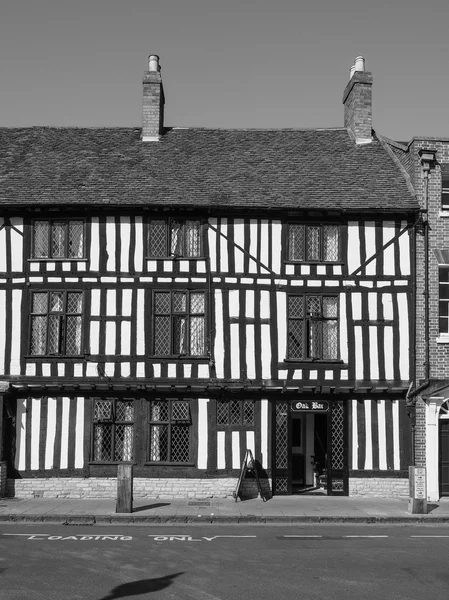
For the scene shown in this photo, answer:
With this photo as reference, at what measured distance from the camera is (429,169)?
20734 mm

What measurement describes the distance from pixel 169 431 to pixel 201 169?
23.9 ft

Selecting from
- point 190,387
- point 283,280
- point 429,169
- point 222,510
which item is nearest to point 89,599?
point 222,510

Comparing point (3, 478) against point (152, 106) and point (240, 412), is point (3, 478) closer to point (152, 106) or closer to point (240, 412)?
point (240, 412)

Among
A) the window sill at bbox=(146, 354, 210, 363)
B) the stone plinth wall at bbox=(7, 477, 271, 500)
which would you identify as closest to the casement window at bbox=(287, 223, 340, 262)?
the window sill at bbox=(146, 354, 210, 363)

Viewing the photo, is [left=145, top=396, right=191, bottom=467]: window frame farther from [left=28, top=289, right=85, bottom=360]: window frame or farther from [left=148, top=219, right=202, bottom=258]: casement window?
[left=148, top=219, right=202, bottom=258]: casement window

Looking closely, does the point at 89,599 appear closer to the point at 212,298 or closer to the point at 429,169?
the point at 212,298

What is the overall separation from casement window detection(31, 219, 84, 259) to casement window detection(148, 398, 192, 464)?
14.8 feet

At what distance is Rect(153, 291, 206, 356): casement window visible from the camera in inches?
798

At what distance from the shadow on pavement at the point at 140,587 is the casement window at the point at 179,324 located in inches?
387

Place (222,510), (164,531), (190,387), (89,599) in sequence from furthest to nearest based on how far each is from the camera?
(190,387)
(222,510)
(164,531)
(89,599)

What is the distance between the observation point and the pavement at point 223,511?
16.6 metres

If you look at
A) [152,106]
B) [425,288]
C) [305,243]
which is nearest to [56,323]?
[305,243]

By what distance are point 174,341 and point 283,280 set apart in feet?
10.5

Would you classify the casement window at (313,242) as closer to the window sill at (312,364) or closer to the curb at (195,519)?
the window sill at (312,364)
